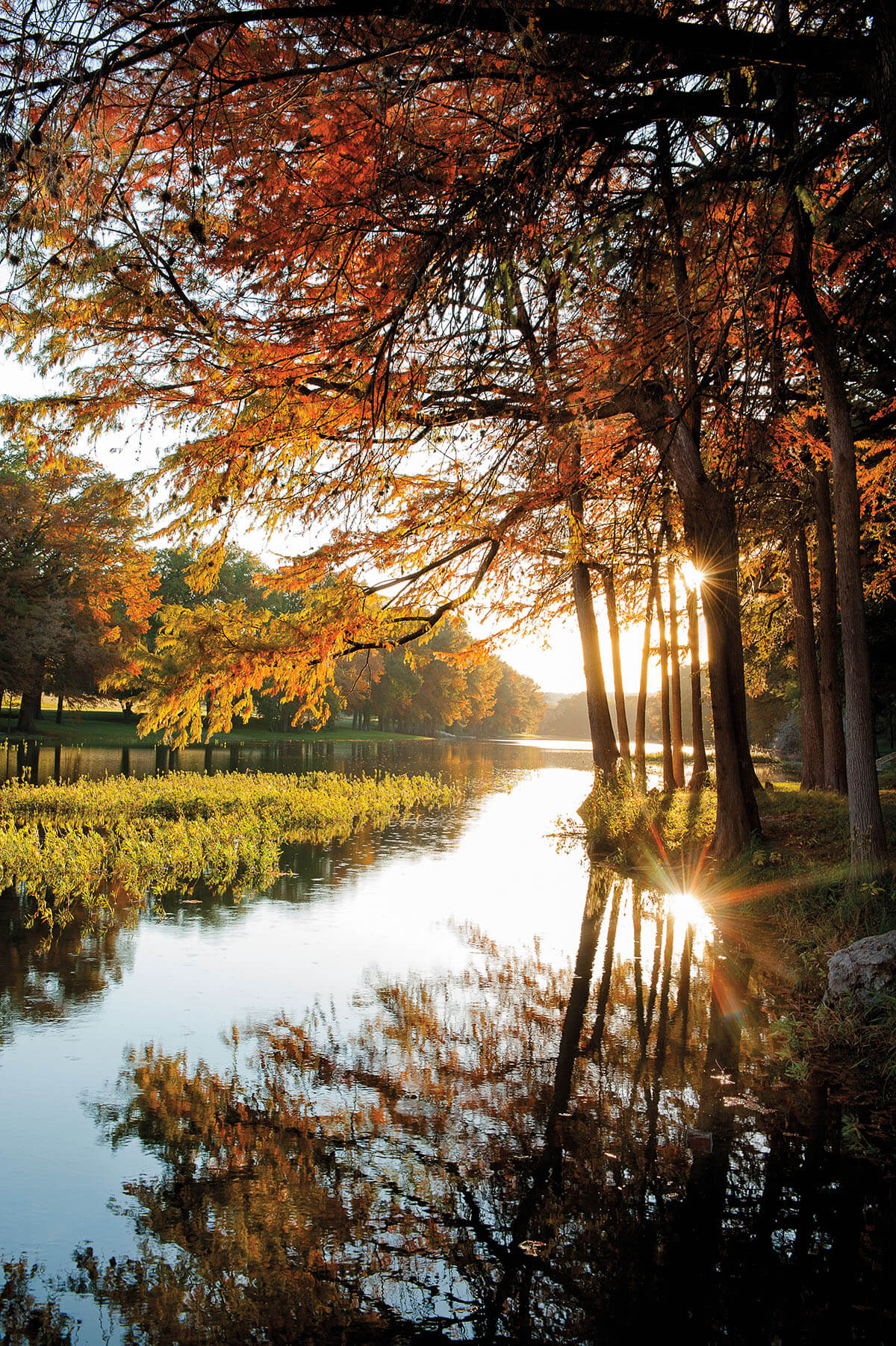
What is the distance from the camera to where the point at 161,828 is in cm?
1580

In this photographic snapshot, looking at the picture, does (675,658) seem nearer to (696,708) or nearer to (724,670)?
(696,708)

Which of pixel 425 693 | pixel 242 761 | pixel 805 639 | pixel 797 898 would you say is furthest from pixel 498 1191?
pixel 425 693

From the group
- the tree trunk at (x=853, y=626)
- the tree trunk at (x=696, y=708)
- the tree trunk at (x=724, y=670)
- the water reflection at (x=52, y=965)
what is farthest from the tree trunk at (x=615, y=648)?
the water reflection at (x=52, y=965)

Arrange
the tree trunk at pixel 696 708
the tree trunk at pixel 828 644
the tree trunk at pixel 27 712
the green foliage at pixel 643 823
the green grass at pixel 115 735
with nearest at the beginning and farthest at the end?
the green foliage at pixel 643 823 < the tree trunk at pixel 828 644 < the tree trunk at pixel 696 708 < the tree trunk at pixel 27 712 < the green grass at pixel 115 735

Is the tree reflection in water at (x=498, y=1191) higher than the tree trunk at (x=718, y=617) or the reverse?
the reverse

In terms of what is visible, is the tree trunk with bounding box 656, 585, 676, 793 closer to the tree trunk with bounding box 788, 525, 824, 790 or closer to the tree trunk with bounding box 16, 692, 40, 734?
the tree trunk with bounding box 788, 525, 824, 790

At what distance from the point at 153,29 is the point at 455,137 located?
2.16 metres

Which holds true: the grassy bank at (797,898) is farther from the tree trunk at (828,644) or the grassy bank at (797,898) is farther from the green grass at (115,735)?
the green grass at (115,735)

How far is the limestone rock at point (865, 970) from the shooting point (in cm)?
583

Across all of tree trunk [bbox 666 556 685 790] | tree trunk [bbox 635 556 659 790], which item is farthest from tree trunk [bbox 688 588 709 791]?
tree trunk [bbox 635 556 659 790]

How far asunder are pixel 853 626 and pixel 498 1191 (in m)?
6.17

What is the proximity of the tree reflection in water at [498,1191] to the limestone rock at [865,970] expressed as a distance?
2.37 ft

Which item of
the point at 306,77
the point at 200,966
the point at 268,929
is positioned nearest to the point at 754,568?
the point at 268,929

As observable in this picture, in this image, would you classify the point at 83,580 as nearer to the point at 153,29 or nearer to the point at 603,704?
the point at 603,704
